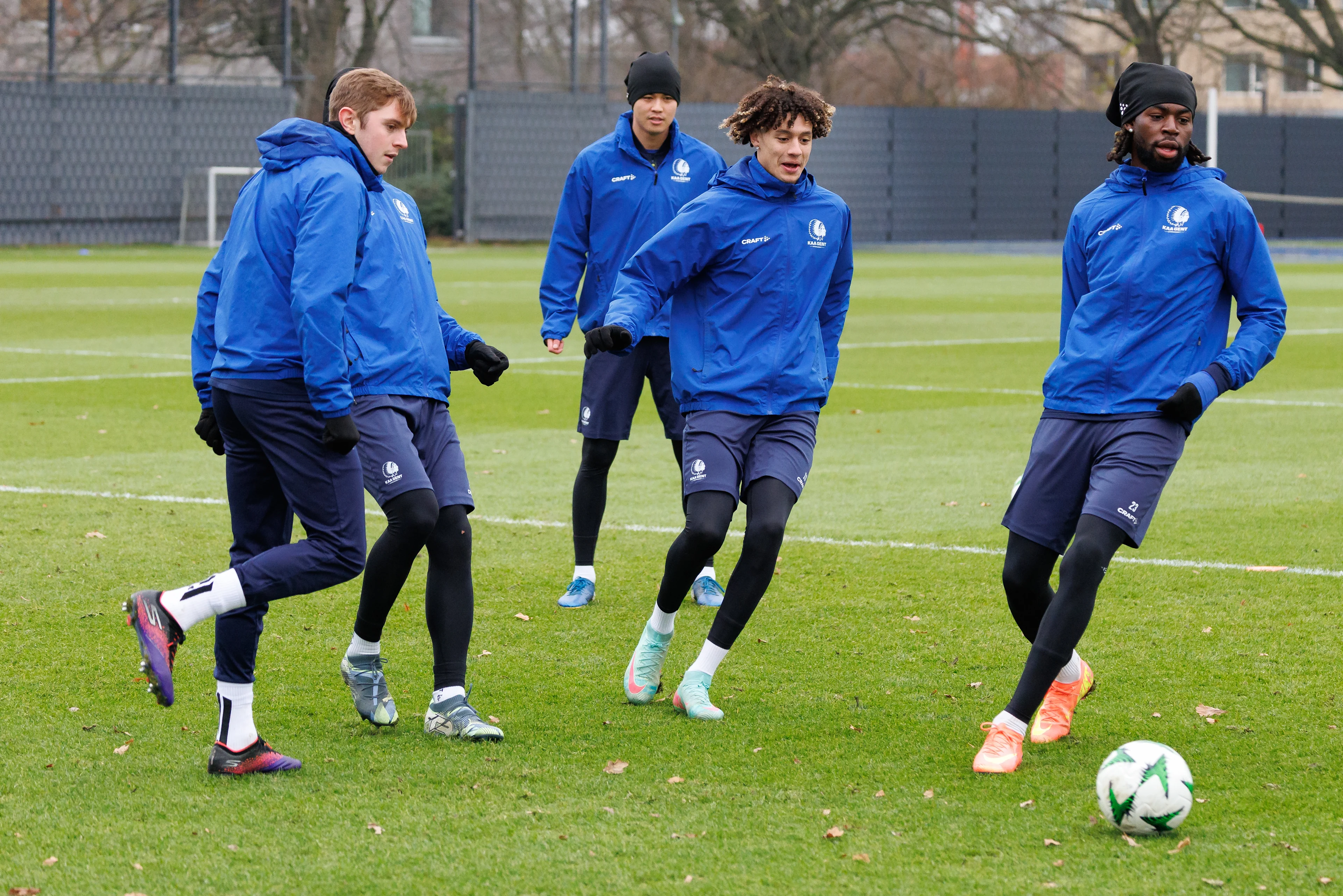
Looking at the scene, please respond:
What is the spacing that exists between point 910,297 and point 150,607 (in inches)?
890

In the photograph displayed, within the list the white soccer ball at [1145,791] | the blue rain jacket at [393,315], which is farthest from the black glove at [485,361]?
the white soccer ball at [1145,791]

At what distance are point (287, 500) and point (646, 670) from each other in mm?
1317

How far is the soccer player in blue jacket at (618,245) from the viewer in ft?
23.7

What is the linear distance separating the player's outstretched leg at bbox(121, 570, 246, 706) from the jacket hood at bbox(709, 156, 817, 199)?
2.00 meters

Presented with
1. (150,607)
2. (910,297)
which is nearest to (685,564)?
(150,607)

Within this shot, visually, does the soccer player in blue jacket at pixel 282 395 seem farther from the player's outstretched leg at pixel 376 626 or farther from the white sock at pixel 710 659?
the white sock at pixel 710 659

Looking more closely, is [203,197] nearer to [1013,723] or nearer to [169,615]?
[169,615]

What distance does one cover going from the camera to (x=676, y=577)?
5.46 meters

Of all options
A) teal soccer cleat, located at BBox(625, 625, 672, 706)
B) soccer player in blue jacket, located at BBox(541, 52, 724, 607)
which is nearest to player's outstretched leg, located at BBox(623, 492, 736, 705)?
teal soccer cleat, located at BBox(625, 625, 672, 706)

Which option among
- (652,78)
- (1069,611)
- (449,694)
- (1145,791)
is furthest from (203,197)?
(1145,791)

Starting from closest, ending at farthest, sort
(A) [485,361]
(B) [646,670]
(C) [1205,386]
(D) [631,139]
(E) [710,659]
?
(C) [1205,386]
(A) [485,361]
(E) [710,659]
(B) [646,670]
(D) [631,139]

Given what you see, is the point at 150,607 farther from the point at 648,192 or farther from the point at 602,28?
→ the point at 602,28

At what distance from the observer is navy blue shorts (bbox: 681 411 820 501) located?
5375mm

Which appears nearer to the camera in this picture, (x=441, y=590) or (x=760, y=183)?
(x=441, y=590)
